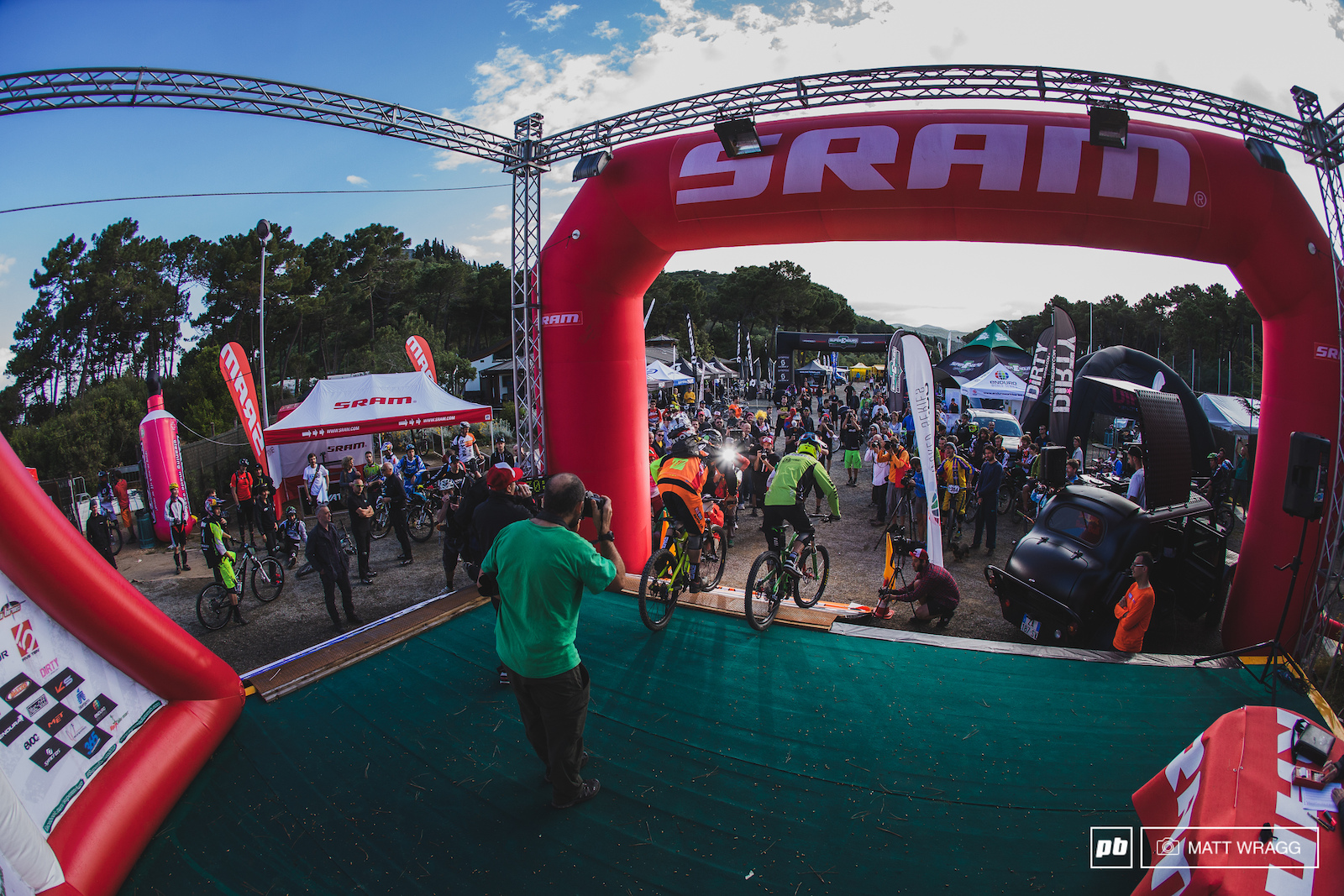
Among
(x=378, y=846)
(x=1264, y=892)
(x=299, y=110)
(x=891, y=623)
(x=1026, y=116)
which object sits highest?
(x=299, y=110)

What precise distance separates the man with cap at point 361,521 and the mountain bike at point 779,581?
552 centimetres

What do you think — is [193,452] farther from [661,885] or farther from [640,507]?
[661,885]

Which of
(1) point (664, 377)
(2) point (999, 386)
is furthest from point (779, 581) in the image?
(1) point (664, 377)

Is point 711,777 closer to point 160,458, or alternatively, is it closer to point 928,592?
point 928,592

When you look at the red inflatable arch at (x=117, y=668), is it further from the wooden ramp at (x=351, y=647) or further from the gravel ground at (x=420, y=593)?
the gravel ground at (x=420, y=593)

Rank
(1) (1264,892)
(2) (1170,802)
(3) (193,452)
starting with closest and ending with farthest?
(1) (1264,892)
(2) (1170,802)
(3) (193,452)

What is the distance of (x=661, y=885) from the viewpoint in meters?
2.59

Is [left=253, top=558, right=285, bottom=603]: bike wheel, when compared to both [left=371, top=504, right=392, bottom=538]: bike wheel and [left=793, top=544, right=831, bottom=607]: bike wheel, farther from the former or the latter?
[left=793, top=544, right=831, bottom=607]: bike wheel

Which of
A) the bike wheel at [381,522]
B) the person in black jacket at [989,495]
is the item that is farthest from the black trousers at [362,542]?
the person in black jacket at [989,495]

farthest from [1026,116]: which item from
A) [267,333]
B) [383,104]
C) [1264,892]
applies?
[267,333]

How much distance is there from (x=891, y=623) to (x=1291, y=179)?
18.3ft

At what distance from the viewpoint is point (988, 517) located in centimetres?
941

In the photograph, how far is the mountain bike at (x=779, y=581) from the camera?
4891mm

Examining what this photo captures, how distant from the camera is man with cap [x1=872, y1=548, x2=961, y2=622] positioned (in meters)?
6.30
